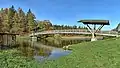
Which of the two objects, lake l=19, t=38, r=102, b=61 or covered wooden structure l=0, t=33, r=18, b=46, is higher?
covered wooden structure l=0, t=33, r=18, b=46

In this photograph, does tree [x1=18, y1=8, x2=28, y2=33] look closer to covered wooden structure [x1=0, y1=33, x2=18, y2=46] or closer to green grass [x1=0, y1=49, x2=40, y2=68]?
covered wooden structure [x1=0, y1=33, x2=18, y2=46]

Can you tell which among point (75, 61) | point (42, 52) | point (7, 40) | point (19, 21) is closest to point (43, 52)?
point (42, 52)

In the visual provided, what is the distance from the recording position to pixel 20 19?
392 ft

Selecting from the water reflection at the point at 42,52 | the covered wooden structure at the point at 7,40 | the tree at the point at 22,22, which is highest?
the tree at the point at 22,22

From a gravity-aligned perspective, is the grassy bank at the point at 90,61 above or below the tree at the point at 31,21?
below

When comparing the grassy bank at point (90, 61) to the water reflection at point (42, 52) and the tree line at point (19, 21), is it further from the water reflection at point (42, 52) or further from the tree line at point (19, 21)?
the tree line at point (19, 21)

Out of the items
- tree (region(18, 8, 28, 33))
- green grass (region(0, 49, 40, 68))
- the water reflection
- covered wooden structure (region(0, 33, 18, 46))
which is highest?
tree (region(18, 8, 28, 33))

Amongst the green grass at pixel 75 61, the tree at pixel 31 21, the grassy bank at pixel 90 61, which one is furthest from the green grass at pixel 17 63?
the tree at pixel 31 21

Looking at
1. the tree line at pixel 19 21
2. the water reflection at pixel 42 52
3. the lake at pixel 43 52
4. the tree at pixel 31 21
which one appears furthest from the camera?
the tree at pixel 31 21

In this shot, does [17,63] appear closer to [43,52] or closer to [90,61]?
[90,61]

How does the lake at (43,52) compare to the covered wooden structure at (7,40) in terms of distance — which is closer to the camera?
the lake at (43,52)

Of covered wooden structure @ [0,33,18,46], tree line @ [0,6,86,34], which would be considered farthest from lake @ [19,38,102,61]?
tree line @ [0,6,86,34]

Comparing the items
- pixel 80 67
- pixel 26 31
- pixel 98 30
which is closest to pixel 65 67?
pixel 80 67

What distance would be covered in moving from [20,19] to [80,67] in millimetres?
103511
